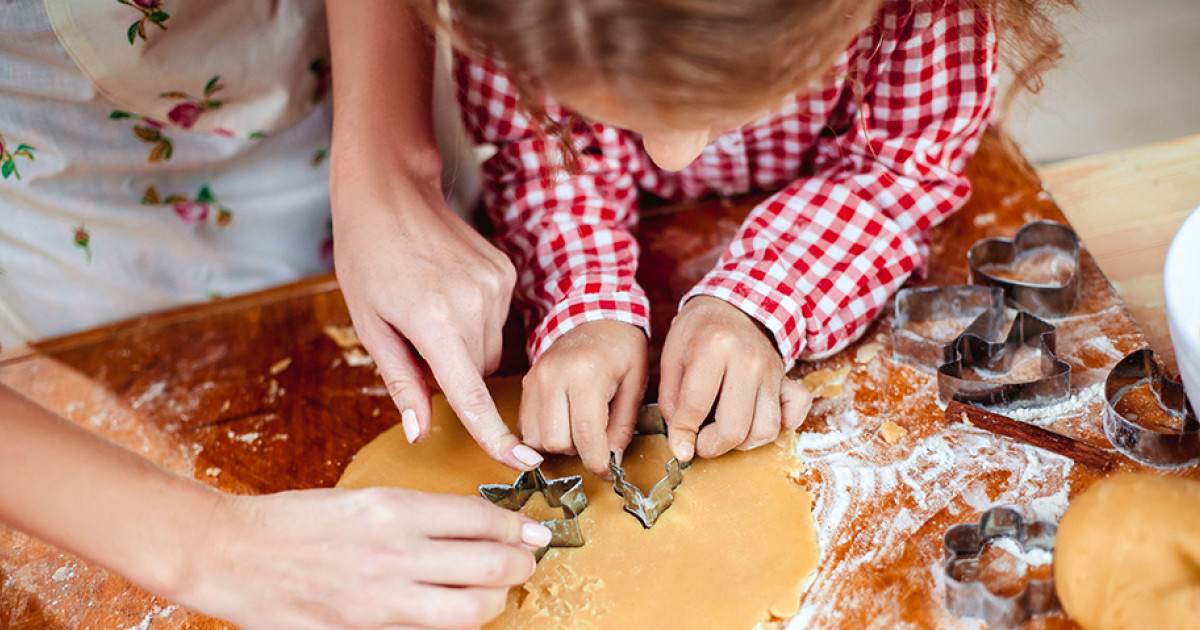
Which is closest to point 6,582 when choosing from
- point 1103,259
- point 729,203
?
point 729,203

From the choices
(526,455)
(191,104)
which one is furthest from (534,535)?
(191,104)

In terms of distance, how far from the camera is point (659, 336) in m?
0.96

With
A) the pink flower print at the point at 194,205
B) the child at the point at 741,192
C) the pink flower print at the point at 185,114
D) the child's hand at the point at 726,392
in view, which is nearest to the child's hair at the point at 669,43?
the child at the point at 741,192

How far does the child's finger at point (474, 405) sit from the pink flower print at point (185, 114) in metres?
0.43

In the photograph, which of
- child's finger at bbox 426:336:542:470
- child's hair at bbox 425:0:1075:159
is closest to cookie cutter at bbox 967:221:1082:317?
child's hair at bbox 425:0:1075:159

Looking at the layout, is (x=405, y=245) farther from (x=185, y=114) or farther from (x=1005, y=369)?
(x=1005, y=369)

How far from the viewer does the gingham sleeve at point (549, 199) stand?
0.96 m

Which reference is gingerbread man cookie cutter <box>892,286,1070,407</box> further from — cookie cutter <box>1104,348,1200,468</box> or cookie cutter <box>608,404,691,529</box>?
cookie cutter <box>608,404,691,529</box>

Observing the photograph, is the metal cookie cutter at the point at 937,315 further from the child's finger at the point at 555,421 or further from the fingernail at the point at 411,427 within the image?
the fingernail at the point at 411,427

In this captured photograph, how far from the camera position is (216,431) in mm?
964

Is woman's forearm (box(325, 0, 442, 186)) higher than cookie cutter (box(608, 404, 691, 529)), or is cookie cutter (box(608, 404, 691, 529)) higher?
woman's forearm (box(325, 0, 442, 186))

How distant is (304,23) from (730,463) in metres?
0.69

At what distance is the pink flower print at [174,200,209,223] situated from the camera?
3.60ft

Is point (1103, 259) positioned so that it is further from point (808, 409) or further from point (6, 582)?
point (6, 582)
